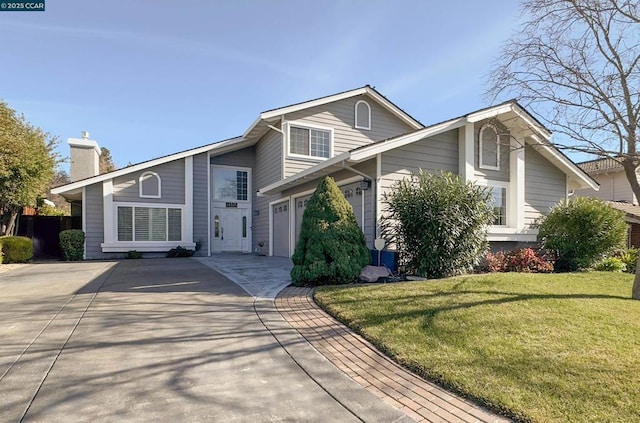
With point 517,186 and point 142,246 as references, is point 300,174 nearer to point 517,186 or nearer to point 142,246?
point 517,186

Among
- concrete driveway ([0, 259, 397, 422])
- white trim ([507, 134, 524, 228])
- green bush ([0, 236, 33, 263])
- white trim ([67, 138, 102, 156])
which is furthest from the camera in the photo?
white trim ([67, 138, 102, 156])

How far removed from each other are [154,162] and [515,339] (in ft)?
47.3

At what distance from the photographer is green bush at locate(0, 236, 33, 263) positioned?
1252 centimetres

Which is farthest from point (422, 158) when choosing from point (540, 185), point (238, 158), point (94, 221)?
point (94, 221)

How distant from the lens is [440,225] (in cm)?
777

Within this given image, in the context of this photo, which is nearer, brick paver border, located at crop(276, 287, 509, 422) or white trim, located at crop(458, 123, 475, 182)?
brick paver border, located at crop(276, 287, 509, 422)

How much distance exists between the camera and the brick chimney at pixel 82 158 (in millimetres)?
17484

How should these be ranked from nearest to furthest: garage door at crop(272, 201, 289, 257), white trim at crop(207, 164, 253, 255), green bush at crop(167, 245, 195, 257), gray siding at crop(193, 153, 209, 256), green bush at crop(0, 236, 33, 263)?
green bush at crop(0, 236, 33, 263) < garage door at crop(272, 201, 289, 257) < green bush at crop(167, 245, 195, 257) < gray siding at crop(193, 153, 209, 256) < white trim at crop(207, 164, 253, 255)

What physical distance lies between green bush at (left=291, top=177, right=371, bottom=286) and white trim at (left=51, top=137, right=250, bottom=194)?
913cm

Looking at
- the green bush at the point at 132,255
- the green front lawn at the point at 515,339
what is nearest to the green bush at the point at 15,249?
the green bush at the point at 132,255

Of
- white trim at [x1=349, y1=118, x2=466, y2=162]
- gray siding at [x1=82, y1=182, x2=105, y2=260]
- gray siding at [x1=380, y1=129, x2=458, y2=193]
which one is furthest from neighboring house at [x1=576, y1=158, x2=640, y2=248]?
gray siding at [x1=82, y1=182, x2=105, y2=260]

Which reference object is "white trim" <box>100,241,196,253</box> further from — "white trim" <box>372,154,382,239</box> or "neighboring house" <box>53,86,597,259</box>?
"white trim" <box>372,154,382,239</box>

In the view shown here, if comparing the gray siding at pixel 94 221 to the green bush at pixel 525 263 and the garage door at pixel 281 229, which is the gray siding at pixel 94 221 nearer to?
the garage door at pixel 281 229

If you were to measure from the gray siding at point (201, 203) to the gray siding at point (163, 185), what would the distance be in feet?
1.96
